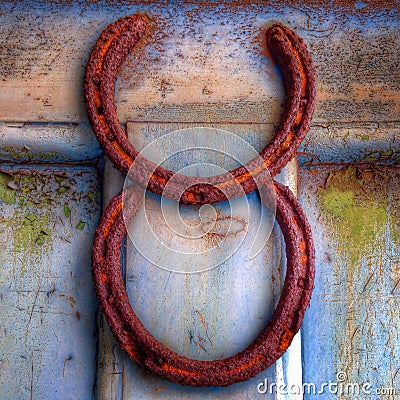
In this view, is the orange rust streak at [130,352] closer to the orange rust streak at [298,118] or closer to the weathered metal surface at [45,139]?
the weathered metal surface at [45,139]

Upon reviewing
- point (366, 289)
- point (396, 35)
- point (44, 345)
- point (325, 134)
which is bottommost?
point (44, 345)

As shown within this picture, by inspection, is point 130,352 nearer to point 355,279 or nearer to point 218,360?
point 218,360

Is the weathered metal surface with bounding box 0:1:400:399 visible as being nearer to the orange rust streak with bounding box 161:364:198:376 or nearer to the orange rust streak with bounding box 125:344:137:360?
the orange rust streak with bounding box 125:344:137:360

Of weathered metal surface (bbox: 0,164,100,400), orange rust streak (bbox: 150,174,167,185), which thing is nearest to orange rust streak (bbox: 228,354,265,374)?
weathered metal surface (bbox: 0,164,100,400)

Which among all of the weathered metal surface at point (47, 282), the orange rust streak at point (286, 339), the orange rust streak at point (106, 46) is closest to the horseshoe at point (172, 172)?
the orange rust streak at point (106, 46)

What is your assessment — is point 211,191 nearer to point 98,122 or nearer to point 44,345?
point 98,122

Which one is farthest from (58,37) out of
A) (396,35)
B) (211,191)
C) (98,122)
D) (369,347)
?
(369,347)
